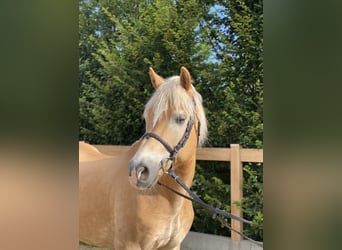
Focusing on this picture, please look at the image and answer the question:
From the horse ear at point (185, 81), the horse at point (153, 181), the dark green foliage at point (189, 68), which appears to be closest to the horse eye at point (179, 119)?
the horse at point (153, 181)

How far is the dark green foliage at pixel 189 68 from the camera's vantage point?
4.63 ft

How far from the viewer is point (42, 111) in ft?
2.32

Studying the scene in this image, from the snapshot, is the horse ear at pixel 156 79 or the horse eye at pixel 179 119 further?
the horse ear at pixel 156 79

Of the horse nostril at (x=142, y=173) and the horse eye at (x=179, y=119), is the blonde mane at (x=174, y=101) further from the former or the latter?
the horse nostril at (x=142, y=173)

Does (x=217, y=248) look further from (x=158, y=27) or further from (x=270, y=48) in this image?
(x=270, y=48)

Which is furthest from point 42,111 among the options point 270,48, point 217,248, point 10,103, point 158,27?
point 217,248

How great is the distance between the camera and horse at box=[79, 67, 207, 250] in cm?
124

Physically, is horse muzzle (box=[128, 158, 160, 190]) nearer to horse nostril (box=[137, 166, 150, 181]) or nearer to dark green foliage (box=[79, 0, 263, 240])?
horse nostril (box=[137, 166, 150, 181])

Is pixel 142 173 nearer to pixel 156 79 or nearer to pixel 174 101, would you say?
pixel 174 101

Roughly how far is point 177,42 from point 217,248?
953 mm

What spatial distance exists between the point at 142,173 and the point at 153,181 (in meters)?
0.06

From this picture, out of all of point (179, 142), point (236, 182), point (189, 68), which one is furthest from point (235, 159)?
point (189, 68)

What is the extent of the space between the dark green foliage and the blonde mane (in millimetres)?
146

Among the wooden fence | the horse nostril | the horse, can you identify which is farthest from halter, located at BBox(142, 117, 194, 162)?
the wooden fence
